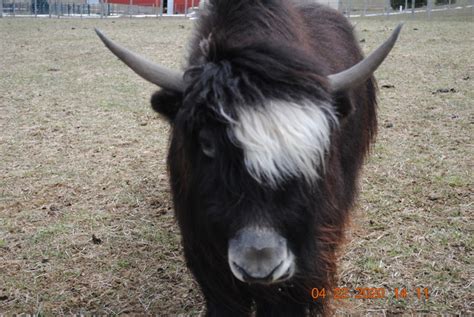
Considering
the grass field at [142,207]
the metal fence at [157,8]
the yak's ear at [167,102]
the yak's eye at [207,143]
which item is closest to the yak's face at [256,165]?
the yak's eye at [207,143]

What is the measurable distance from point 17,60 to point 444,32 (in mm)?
13508

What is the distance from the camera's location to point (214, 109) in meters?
2.19

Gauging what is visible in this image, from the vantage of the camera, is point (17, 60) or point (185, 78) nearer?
point (185, 78)

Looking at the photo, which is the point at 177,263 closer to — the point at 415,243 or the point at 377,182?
the point at 415,243

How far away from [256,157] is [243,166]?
0.08 meters

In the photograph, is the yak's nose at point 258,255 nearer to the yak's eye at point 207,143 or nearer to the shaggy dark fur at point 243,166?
the shaggy dark fur at point 243,166

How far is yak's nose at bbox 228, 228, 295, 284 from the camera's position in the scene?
2061mm

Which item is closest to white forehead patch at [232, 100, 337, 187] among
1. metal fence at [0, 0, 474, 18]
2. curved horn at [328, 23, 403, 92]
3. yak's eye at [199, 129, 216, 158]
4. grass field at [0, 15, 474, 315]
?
yak's eye at [199, 129, 216, 158]

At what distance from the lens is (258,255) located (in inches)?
81.0

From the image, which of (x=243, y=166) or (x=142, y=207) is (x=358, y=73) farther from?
(x=142, y=207)

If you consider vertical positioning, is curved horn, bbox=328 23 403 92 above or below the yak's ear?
above

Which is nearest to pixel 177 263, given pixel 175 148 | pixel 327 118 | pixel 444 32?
pixel 175 148

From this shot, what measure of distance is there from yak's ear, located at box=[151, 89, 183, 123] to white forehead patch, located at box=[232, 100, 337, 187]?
50cm

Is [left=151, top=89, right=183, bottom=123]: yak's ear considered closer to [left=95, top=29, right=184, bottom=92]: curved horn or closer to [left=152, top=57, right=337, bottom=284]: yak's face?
[left=95, top=29, right=184, bottom=92]: curved horn
